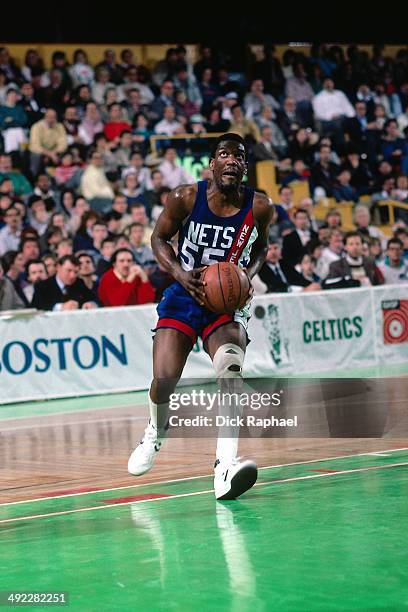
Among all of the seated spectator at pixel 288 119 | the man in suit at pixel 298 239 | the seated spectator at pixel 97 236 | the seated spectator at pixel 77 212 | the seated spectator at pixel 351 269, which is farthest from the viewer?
the seated spectator at pixel 288 119

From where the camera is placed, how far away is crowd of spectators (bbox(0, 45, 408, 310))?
1689 cm

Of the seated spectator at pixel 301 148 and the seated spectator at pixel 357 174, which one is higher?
the seated spectator at pixel 301 148

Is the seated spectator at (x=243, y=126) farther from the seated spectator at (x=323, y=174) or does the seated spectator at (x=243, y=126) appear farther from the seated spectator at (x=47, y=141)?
the seated spectator at (x=47, y=141)

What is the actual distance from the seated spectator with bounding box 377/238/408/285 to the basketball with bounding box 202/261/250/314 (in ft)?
40.0

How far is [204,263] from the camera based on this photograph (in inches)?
320

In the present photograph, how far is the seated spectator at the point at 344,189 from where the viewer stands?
23948 mm

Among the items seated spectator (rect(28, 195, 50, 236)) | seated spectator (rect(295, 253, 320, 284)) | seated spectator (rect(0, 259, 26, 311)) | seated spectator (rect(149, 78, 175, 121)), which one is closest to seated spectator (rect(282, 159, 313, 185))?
seated spectator (rect(149, 78, 175, 121))

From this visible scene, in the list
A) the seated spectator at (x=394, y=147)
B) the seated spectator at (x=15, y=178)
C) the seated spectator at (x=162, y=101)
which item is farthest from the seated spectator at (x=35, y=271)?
the seated spectator at (x=394, y=147)

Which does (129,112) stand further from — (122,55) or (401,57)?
(401,57)

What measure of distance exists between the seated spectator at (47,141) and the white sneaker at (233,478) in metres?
12.8

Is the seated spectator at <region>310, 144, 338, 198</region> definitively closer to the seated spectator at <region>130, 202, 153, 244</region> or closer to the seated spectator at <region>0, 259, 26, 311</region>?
the seated spectator at <region>130, 202, 153, 244</region>

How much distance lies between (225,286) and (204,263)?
542mm

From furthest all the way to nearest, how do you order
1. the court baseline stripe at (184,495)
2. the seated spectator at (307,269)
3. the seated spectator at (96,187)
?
the seated spectator at (96,187)
the seated spectator at (307,269)
the court baseline stripe at (184,495)

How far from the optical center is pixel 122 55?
77.3ft
